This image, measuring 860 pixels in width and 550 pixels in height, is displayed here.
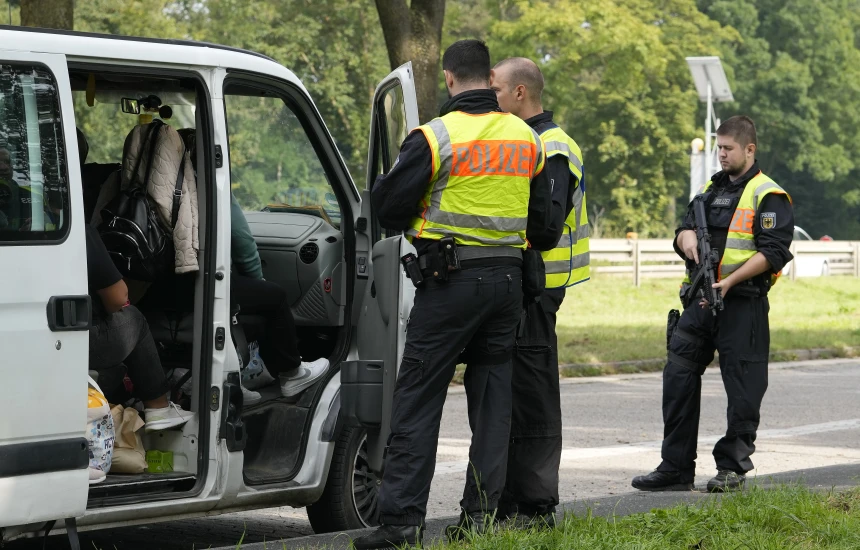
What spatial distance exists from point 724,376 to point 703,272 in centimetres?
58

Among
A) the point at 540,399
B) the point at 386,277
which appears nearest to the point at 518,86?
the point at 386,277

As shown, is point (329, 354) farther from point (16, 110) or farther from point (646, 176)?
point (646, 176)

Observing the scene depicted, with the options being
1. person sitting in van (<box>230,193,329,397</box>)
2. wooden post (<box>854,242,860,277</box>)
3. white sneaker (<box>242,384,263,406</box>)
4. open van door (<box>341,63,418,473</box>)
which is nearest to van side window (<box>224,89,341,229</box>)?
person sitting in van (<box>230,193,329,397</box>)

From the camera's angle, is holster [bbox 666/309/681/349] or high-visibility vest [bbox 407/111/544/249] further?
holster [bbox 666/309/681/349]

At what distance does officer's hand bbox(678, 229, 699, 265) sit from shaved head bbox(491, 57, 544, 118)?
6.01ft

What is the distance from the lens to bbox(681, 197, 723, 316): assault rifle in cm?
683

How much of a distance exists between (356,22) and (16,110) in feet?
120

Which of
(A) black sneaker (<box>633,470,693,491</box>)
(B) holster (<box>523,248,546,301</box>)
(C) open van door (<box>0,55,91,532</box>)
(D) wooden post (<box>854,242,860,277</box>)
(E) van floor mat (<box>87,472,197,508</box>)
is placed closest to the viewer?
(C) open van door (<box>0,55,91,532</box>)

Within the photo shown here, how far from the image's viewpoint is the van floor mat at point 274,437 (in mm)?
5613

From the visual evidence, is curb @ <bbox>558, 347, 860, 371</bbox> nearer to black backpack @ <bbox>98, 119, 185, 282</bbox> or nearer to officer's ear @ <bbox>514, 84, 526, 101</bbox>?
officer's ear @ <bbox>514, 84, 526, 101</bbox>

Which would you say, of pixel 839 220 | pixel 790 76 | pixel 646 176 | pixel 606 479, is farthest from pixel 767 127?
pixel 606 479

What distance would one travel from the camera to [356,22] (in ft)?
132

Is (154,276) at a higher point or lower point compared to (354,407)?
higher

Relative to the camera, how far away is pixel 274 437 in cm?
571
